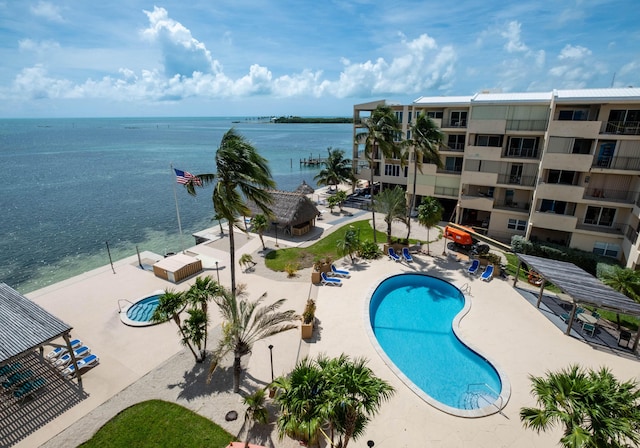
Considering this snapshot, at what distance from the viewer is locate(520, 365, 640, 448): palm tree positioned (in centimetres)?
796

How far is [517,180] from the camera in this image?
31953 mm

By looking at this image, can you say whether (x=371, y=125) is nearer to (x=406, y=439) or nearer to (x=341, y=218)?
(x=341, y=218)

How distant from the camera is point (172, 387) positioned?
15.3m

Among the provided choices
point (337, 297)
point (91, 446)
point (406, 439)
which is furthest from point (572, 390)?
point (91, 446)

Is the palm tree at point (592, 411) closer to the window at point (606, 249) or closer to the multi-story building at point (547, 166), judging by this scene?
the multi-story building at point (547, 166)

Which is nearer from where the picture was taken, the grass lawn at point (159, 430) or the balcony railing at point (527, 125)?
the grass lawn at point (159, 430)

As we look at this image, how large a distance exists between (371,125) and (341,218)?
15.3 m

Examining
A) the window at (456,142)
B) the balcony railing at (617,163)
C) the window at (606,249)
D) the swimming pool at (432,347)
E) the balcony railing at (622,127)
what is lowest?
the swimming pool at (432,347)

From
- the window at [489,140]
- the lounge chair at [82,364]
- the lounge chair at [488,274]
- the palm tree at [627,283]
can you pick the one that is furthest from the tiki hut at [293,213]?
the palm tree at [627,283]

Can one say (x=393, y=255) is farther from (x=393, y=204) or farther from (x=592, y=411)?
(x=592, y=411)

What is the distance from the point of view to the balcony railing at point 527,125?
2944 centimetres

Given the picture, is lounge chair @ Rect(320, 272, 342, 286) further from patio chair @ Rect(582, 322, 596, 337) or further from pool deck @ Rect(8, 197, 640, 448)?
patio chair @ Rect(582, 322, 596, 337)

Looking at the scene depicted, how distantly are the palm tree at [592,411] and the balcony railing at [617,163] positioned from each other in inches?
951

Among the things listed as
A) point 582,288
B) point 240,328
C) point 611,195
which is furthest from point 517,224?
point 240,328
